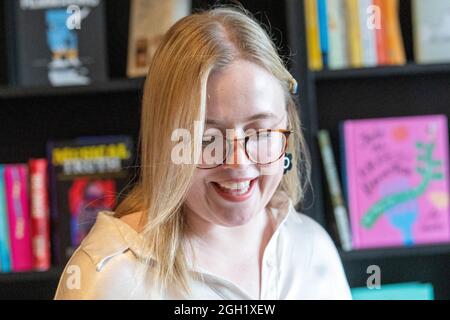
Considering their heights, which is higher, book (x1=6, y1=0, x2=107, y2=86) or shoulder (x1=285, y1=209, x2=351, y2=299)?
book (x1=6, y1=0, x2=107, y2=86)

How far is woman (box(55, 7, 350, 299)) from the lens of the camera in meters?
0.53

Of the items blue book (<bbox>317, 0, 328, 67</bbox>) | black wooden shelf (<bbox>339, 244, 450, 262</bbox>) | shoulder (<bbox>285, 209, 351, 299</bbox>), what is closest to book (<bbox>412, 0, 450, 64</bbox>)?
blue book (<bbox>317, 0, 328, 67</bbox>)

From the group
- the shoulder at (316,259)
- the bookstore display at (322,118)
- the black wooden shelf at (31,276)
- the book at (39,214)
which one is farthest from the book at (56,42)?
the shoulder at (316,259)

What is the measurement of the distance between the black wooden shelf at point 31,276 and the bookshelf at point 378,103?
0.28 meters

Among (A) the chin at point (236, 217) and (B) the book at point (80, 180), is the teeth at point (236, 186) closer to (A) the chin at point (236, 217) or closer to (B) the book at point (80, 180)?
(A) the chin at point (236, 217)

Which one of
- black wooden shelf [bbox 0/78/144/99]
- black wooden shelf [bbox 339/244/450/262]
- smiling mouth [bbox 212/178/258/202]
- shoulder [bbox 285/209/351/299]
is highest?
black wooden shelf [bbox 0/78/144/99]

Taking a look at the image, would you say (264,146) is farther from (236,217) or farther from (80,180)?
(80,180)

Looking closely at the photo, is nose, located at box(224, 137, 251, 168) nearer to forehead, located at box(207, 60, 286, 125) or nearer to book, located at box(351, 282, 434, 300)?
forehead, located at box(207, 60, 286, 125)

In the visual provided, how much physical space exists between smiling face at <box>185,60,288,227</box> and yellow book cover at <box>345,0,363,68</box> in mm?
320

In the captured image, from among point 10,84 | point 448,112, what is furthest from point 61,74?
point 448,112

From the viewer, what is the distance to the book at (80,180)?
72 cm

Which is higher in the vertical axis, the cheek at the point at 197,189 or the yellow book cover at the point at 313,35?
the yellow book cover at the point at 313,35

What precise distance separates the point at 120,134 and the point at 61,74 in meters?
0.16
